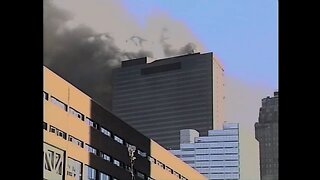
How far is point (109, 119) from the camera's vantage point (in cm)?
1733

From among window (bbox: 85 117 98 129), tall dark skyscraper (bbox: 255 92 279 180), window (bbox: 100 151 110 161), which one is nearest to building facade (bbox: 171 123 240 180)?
window (bbox: 100 151 110 161)

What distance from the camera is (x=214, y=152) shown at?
66.0 ft

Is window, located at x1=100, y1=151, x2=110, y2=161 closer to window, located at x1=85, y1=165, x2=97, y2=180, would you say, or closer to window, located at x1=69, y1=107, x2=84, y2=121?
window, located at x1=85, y1=165, x2=97, y2=180

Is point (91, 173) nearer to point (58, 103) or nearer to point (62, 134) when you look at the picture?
point (62, 134)

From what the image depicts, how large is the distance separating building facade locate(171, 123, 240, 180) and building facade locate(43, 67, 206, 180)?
113 centimetres

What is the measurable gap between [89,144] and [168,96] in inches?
239

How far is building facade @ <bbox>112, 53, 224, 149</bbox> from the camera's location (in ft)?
61.9

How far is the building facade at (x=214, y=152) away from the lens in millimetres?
18606

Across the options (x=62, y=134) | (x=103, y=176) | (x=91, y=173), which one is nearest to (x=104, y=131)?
(x=103, y=176)

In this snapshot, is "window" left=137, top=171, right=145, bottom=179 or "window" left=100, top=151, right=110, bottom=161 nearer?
"window" left=100, top=151, right=110, bottom=161
